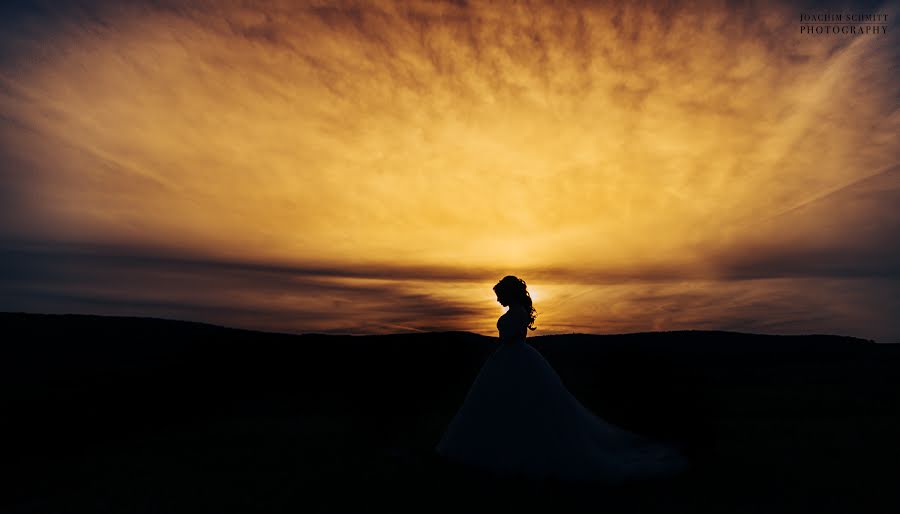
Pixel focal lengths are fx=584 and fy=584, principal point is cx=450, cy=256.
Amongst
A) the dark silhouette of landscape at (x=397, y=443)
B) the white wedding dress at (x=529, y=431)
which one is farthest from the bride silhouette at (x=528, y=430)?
the dark silhouette of landscape at (x=397, y=443)

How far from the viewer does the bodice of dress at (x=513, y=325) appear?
13.2 metres

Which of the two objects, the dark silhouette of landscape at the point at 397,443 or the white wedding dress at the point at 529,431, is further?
the white wedding dress at the point at 529,431

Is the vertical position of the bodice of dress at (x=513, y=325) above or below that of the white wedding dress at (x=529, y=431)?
above

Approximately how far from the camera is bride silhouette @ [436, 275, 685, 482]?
468 inches

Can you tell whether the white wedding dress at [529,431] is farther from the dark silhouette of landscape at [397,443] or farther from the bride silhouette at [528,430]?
the dark silhouette of landscape at [397,443]

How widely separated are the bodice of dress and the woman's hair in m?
0.26

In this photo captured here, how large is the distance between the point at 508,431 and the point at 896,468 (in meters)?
9.48

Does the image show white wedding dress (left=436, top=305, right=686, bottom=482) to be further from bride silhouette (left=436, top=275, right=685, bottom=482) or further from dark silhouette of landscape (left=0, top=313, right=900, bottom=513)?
dark silhouette of landscape (left=0, top=313, right=900, bottom=513)

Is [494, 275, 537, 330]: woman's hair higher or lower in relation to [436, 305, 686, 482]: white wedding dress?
higher

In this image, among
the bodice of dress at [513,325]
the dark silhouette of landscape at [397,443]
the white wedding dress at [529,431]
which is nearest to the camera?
the dark silhouette of landscape at [397,443]

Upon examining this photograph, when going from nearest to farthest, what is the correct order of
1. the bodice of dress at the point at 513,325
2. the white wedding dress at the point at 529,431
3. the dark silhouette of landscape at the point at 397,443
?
1. the dark silhouette of landscape at the point at 397,443
2. the white wedding dress at the point at 529,431
3. the bodice of dress at the point at 513,325

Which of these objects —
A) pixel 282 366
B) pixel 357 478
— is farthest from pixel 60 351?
pixel 357 478

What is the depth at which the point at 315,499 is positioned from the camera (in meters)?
11.5

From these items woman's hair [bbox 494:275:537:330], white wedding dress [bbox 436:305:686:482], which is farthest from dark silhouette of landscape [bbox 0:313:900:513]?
woman's hair [bbox 494:275:537:330]
